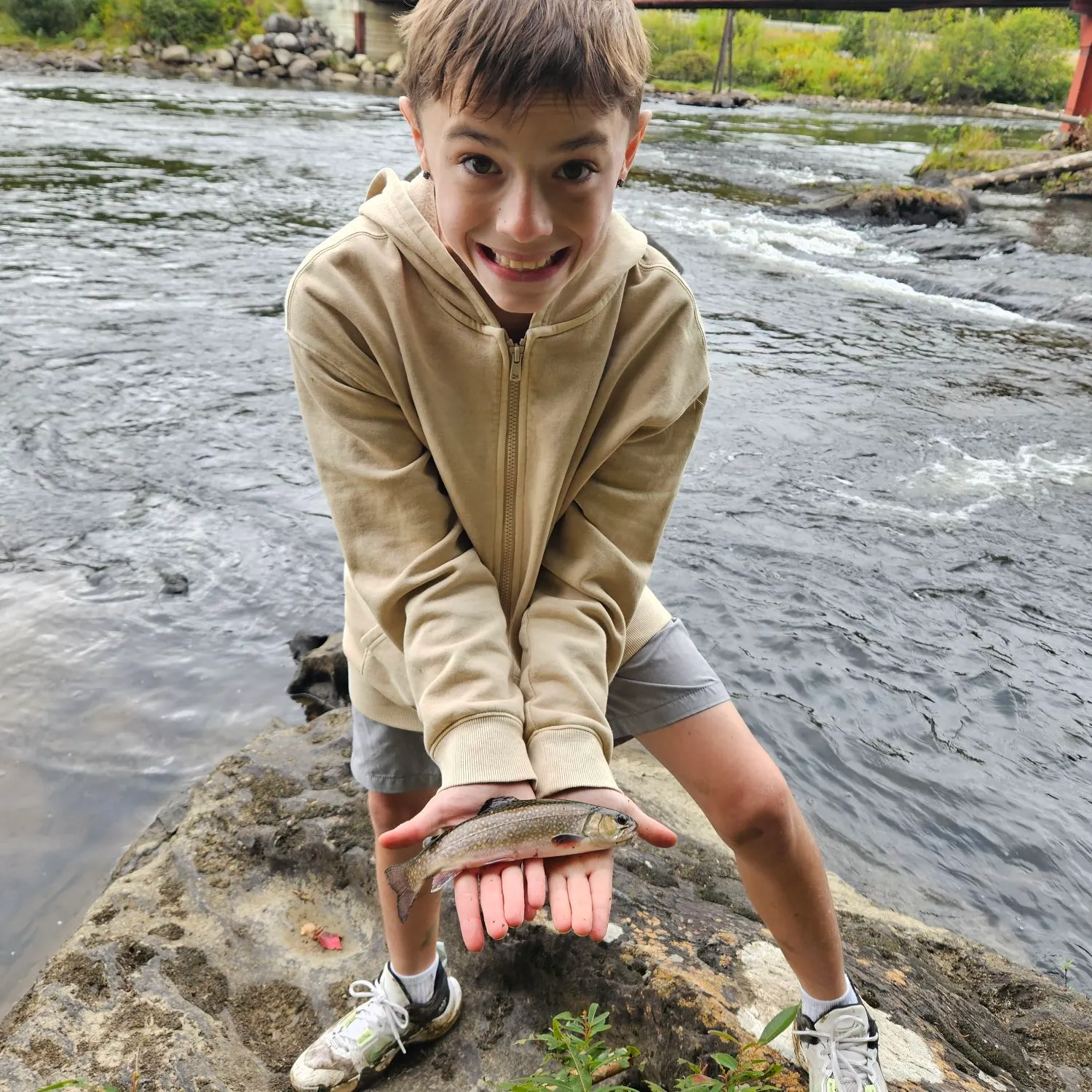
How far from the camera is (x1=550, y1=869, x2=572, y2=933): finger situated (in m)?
1.86

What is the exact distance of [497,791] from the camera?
209 cm

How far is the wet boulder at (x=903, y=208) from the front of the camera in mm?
18438

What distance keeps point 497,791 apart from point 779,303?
12.0 metres

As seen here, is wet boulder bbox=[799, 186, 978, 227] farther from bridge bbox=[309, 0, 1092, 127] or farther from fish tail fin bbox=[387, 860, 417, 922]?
fish tail fin bbox=[387, 860, 417, 922]

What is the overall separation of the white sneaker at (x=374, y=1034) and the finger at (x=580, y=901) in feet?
3.25

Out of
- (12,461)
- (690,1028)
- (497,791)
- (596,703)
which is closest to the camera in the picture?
(497,791)

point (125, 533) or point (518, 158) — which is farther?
point (125, 533)

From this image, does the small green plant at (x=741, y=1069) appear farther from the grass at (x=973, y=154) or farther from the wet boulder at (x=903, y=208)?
the grass at (x=973, y=154)

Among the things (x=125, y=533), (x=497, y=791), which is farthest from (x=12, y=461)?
(x=497, y=791)

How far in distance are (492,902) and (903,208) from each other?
762 inches

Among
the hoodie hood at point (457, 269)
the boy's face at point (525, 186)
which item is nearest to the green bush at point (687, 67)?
the hoodie hood at point (457, 269)

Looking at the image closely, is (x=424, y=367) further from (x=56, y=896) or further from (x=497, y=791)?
(x=56, y=896)

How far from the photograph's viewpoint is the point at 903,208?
60.8ft

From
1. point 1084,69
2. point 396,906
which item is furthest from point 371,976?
point 1084,69
